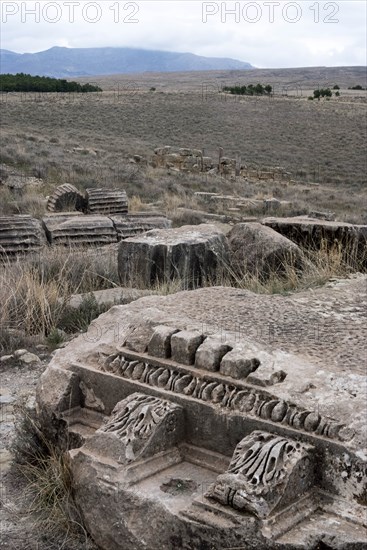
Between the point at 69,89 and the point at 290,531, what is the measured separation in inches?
2197

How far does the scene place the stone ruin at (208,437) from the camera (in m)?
2.82

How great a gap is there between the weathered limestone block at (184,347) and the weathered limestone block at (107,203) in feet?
31.8

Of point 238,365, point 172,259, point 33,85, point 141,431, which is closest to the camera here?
point 141,431

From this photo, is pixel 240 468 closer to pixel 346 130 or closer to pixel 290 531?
pixel 290 531

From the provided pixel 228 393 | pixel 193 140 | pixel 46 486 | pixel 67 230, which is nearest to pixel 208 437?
pixel 228 393

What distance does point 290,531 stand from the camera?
9.05 ft

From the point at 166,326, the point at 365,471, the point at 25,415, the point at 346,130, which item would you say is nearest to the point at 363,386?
the point at 365,471

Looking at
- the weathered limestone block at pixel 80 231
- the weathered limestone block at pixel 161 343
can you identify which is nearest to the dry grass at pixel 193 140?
the weathered limestone block at pixel 80 231

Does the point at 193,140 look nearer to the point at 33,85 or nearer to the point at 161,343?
the point at 33,85

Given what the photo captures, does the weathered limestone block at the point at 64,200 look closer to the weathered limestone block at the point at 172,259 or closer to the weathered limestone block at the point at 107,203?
the weathered limestone block at the point at 107,203

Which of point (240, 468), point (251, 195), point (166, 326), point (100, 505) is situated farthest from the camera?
point (251, 195)

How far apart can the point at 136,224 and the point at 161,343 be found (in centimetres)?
727

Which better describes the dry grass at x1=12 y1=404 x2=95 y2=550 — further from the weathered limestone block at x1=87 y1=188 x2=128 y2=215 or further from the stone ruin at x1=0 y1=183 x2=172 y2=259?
the weathered limestone block at x1=87 y1=188 x2=128 y2=215

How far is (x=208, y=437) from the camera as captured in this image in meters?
3.38
